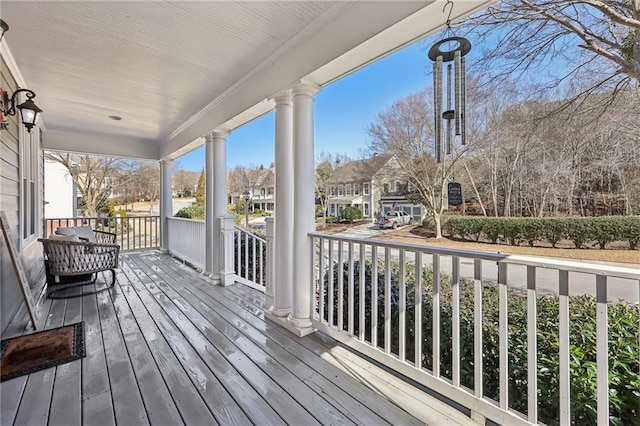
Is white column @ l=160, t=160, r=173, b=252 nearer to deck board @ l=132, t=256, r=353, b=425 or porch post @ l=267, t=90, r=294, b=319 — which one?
deck board @ l=132, t=256, r=353, b=425

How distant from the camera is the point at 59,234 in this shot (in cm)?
471

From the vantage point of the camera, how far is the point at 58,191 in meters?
9.40

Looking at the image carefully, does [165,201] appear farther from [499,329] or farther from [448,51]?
[499,329]

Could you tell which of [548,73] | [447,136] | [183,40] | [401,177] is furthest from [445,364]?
[183,40]

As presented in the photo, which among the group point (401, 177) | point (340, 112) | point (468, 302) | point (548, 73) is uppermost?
Answer: point (340, 112)

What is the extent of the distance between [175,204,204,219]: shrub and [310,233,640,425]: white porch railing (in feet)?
23.7

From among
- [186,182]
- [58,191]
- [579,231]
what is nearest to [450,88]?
[579,231]

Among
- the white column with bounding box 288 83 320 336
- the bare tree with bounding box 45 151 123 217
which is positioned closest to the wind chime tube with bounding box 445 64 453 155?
the white column with bounding box 288 83 320 336

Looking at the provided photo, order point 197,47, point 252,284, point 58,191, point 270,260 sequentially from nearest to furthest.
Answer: point 197,47
point 270,260
point 252,284
point 58,191

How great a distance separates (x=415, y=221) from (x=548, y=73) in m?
1.05

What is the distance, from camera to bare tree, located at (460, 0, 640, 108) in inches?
54.4

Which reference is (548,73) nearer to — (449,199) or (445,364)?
(449,199)

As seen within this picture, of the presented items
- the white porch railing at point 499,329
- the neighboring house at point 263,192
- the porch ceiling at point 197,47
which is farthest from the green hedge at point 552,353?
the neighboring house at point 263,192

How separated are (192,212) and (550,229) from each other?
8.76 metres
